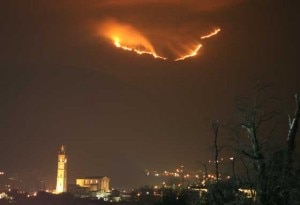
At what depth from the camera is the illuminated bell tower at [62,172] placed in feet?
429

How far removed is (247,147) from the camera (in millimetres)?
13484

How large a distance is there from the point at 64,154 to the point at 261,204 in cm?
13100

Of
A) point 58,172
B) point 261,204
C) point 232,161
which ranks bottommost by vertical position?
point 261,204

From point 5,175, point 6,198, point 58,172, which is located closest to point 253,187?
point 6,198

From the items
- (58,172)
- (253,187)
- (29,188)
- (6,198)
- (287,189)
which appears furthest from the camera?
(29,188)

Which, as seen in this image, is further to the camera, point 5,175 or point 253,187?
point 5,175

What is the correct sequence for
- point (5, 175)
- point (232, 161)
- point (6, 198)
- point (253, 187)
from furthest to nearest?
point (5, 175), point (6, 198), point (232, 161), point (253, 187)

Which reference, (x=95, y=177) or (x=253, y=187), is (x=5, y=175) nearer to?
(x=95, y=177)

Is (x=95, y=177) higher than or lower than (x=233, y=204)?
higher

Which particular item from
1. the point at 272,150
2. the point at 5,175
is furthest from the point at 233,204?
the point at 5,175

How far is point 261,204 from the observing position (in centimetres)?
1250

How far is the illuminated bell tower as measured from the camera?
13075 centimetres

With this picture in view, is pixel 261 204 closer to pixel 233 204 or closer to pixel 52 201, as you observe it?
pixel 233 204

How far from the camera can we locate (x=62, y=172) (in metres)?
136
